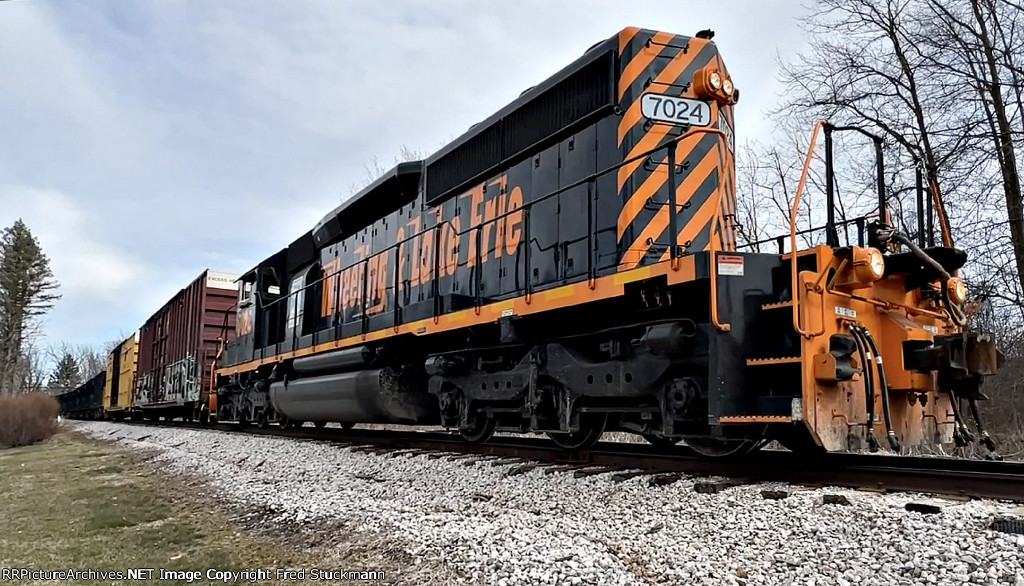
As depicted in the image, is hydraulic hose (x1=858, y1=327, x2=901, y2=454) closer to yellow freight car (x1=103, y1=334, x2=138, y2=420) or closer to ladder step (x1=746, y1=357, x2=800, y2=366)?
ladder step (x1=746, y1=357, x2=800, y2=366)

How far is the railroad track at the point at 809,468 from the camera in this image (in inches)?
172

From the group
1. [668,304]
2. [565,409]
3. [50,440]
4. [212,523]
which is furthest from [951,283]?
[50,440]

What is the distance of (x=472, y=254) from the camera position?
835 centimetres

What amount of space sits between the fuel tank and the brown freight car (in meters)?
7.15

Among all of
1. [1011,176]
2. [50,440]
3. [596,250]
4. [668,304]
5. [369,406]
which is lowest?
[50,440]

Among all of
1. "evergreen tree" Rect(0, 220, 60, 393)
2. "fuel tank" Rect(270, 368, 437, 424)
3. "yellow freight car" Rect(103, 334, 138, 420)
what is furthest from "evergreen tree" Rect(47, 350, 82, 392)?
"fuel tank" Rect(270, 368, 437, 424)

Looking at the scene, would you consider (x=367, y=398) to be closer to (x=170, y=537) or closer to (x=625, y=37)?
(x=170, y=537)

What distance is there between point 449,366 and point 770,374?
3.90 meters

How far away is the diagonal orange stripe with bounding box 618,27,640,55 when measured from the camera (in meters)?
6.57

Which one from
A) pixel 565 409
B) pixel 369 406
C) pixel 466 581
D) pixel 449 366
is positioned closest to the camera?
pixel 466 581

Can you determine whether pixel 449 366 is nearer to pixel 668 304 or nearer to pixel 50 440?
pixel 668 304

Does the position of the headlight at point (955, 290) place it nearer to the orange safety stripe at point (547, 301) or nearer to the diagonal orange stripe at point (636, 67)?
the orange safety stripe at point (547, 301)

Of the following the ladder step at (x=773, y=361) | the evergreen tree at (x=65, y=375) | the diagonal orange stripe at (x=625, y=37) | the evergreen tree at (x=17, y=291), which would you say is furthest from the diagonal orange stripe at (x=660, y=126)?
the evergreen tree at (x=65, y=375)

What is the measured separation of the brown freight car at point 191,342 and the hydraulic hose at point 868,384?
15.3 meters
